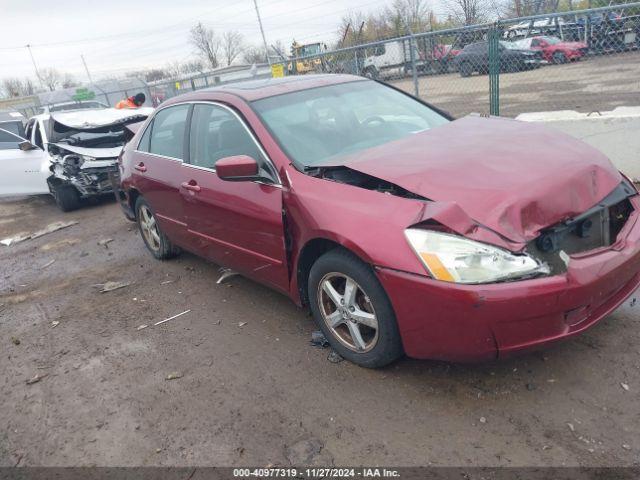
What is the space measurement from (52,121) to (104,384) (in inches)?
269

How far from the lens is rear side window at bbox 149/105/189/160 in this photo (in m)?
4.46

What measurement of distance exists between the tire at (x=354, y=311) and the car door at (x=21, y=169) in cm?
740

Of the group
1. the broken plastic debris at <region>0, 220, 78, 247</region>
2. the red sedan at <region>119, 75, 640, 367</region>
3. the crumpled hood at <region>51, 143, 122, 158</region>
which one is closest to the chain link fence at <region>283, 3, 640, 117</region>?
the red sedan at <region>119, 75, 640, 367</region>

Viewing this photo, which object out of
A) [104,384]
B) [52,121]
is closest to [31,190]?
[52,121]

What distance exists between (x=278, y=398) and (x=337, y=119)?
2032 mm

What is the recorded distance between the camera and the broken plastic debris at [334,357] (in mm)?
3275

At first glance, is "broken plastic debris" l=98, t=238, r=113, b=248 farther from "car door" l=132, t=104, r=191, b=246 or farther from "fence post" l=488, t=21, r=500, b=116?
"fence post" l=488, t=21, r=500, b=116

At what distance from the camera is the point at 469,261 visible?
2430mm

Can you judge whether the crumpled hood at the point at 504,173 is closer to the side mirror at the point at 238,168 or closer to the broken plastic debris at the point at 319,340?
the side mirror at the point at 238,168

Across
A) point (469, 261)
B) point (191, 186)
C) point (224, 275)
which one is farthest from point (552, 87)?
point (469, 261)

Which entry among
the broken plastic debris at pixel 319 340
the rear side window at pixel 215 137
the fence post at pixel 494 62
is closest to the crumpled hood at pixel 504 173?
the rear side window at pixel 215 137

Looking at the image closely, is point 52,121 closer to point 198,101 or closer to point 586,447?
point 198,101

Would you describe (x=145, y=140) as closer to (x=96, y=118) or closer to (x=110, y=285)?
(x=110, y=285)

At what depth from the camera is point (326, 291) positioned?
3133 millimetres
